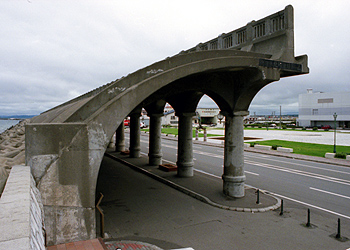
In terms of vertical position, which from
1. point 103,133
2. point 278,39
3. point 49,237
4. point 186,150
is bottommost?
point 49,237

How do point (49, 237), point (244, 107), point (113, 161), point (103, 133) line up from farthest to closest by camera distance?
point (113, 161) < point (244, 107) < point (103, 133) < point (49, 237)

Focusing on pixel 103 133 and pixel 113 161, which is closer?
pixel 103 133

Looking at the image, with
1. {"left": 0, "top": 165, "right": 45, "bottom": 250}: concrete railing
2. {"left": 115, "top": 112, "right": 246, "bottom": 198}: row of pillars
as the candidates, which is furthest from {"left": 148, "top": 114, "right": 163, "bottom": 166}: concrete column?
{"left": 0, "top": 165, "right": 45, "bottom": 250}: concrete railing

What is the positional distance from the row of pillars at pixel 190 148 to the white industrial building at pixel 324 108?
77716 mm

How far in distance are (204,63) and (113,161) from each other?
57.9ft

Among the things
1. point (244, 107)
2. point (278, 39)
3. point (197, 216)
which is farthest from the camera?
point (244, 107)

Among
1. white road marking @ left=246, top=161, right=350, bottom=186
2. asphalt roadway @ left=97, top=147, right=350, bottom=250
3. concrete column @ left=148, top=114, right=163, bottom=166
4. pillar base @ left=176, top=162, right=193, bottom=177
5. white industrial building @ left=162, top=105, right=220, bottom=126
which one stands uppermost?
white industrial building @ left=162, top=105, right=220, bottom=126

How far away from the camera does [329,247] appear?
8.46 m

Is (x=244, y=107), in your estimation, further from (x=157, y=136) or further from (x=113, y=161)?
(x=113, y=161)

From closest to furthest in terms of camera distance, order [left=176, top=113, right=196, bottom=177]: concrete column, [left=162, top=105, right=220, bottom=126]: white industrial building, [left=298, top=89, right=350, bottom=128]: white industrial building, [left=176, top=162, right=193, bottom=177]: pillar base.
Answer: [left=176, top=113, right=196, bottom=177]: concrete column, [left=176, top=162, right=193, bottom=177]: pillar base, [left=298, top=89, right=350, bottom=128]: white industrial building, [left=162, top=105, right=220, bottom=126]: white industrial building

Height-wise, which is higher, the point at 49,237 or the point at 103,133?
the point at 103,133

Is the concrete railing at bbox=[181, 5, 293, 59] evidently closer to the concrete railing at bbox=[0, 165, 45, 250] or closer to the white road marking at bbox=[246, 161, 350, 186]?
the concrete railing at bbox=[0, 165, 45, 250]

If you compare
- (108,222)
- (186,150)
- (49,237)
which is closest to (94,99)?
(49,237)

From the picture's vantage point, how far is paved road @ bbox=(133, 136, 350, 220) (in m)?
13.3
